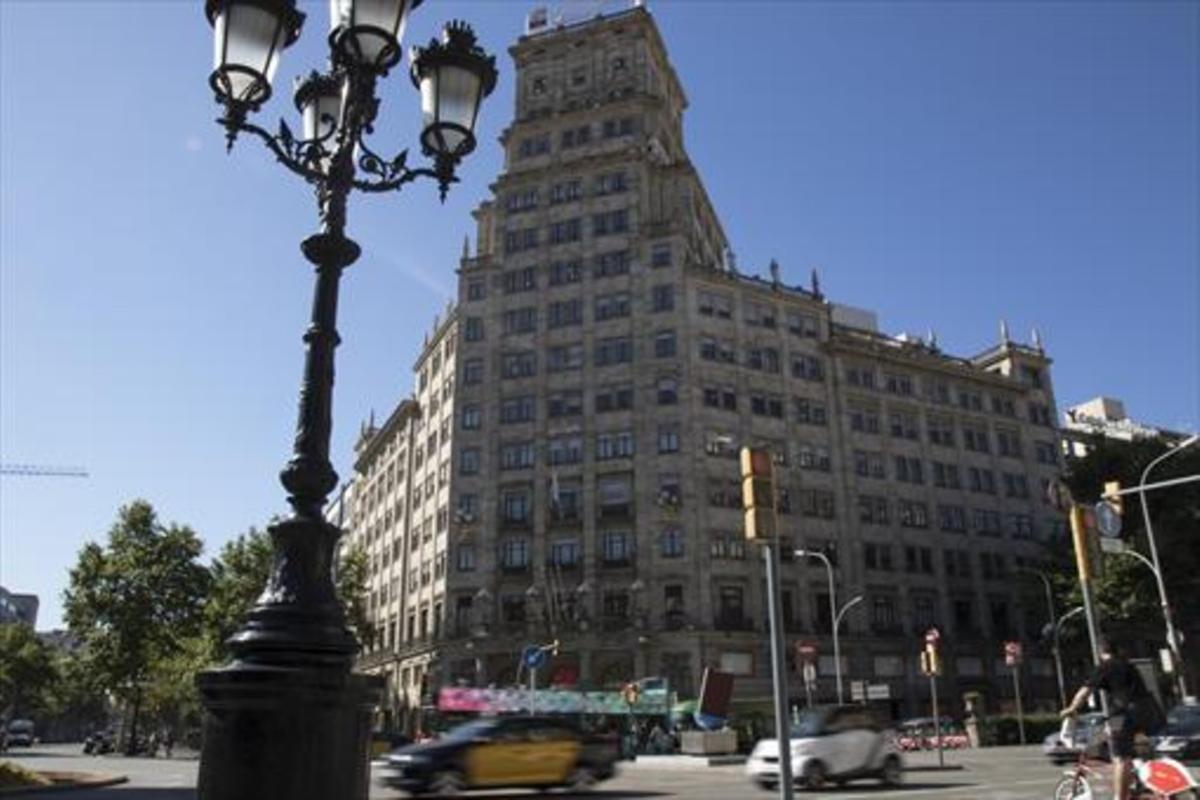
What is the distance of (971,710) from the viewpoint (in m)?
42.0

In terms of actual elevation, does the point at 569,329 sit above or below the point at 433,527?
above

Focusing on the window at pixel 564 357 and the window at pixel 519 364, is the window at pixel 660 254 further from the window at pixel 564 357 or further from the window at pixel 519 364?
the window at pixel 519 364

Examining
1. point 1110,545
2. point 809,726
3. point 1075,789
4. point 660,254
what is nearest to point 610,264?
point 660,254

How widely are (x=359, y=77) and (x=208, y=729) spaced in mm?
4574

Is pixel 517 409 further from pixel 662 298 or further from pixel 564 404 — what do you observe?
pixel 662 298

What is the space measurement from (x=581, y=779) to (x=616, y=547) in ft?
117

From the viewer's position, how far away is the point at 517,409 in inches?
2354

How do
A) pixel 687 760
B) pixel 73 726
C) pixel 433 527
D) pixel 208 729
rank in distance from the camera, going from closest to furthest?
pixel 208 729, pixel 687 760, pixel 433 527, pixel 73 726

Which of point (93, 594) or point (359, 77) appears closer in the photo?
point (359, 77)

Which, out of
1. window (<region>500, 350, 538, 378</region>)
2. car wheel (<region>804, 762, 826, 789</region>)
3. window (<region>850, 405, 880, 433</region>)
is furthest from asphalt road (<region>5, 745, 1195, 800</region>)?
window (<region>850, 405, 880, 433</region>)

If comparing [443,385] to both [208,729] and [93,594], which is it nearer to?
[93,594]

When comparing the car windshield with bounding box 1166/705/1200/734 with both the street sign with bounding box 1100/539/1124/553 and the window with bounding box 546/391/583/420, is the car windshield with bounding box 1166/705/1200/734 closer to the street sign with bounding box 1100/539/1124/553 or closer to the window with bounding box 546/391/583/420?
the street sign with bounding box 1100/539/1124/553

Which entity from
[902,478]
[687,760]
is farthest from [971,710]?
[902,478]

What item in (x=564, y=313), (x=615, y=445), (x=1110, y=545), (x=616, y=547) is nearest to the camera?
(x=1110, y=545)
